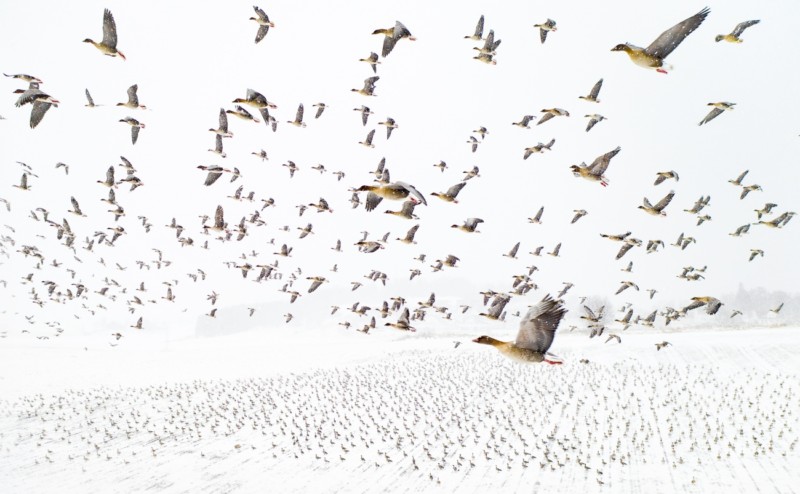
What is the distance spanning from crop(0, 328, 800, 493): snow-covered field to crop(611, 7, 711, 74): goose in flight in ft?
33.4

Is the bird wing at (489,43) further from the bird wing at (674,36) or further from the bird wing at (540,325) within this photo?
the bird wing at (540,325)

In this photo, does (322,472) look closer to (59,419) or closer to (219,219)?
(219,219)

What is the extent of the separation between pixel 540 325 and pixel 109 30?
399 inches

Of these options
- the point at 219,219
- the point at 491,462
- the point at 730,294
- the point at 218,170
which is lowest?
the point at 730,294

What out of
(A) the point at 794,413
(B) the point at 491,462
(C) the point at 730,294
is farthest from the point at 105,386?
(C) the point at 730,294

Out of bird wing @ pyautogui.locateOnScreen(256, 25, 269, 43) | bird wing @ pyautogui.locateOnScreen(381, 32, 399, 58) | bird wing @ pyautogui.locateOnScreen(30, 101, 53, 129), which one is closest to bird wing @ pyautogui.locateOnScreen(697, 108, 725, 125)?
bird wing @ pyautogui.locateOnScreen(381, 32, 399, 58)

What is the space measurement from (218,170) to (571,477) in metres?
12.8

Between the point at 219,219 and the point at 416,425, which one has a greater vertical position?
the point at 219,219

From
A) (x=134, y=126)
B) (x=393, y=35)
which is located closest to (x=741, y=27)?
(x=393, y=35)

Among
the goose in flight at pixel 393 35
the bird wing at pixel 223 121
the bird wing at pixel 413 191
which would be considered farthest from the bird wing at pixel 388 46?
the bird wing at pixel 223 121

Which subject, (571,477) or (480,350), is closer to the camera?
(571,477)

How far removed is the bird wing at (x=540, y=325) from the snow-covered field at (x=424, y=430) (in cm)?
823

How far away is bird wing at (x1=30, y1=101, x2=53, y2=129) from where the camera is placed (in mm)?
9626

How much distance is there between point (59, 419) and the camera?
749 inches
